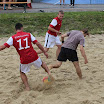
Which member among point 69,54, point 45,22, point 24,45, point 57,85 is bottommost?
point 57,85

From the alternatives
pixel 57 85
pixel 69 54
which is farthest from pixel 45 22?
pixel 57 85

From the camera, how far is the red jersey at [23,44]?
5082 mm

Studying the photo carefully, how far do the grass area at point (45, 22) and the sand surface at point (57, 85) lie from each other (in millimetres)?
4047

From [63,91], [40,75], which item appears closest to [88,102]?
A: [63,91]

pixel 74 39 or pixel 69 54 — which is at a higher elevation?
pixel 74 39

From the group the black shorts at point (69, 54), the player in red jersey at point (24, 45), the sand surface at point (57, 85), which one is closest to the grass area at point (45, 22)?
the sand surface at point (57, 85)

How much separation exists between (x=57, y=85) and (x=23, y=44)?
4.64 ft

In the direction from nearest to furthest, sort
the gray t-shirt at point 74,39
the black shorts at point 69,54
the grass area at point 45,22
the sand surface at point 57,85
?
the sand surface at point 57,85 < the gray t-shirt at point 74,39 < the black shorts at point 69,54 < the grass area at point 45,22

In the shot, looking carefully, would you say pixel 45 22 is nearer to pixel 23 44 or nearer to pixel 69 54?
pixel 69 54

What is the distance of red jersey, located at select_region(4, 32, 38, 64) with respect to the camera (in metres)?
5.08

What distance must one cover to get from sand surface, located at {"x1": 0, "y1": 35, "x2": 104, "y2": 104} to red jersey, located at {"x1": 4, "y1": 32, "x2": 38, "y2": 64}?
78cm

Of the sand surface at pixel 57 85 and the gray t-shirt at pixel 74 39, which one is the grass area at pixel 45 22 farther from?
the gray t-shirt at pixel 74 39

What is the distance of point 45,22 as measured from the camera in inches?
512

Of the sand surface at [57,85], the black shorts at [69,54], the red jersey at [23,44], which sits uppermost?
the red jersey at [23,44]
